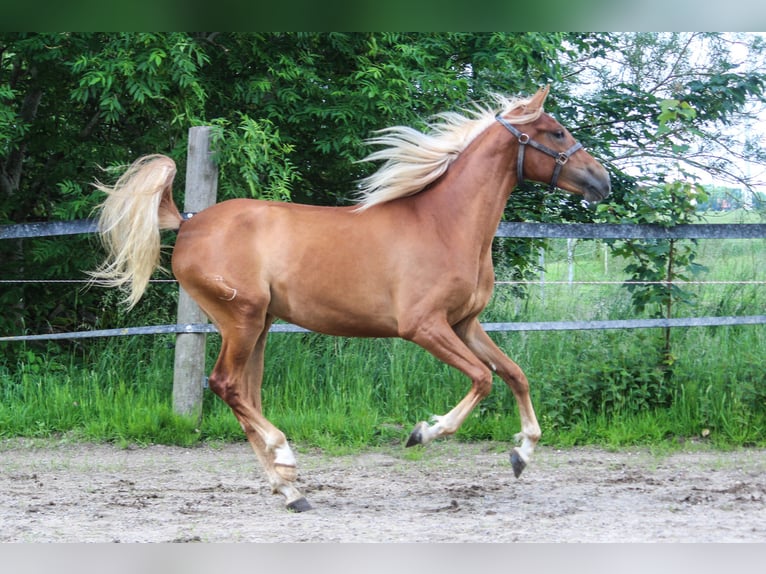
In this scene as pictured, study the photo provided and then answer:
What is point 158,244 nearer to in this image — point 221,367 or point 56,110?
point 221,367

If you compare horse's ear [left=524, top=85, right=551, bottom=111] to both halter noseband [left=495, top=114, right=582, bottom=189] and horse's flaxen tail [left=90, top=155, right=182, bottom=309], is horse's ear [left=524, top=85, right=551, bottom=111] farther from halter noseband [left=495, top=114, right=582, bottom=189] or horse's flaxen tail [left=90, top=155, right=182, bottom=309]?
horse's flaxen tail [left=90, top=155, right=182, bottom=309]

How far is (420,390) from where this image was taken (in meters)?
7.01

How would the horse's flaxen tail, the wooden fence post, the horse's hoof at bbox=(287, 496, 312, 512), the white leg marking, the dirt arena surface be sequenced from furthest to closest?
the wooden fence post < the horse's flaxen tail < the white leg marking < the horse's hoof at bbox=(287, 496, 312, 512) < the dirt arena surface

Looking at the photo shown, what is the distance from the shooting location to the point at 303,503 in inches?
191

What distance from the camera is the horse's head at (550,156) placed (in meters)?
5.19

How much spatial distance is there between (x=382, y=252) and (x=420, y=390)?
7.19 ft

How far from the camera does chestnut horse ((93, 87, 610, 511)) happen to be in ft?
16.6

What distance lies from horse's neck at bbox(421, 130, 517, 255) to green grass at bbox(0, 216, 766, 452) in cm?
193

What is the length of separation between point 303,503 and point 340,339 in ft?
9.32

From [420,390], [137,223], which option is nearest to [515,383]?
[420,390]

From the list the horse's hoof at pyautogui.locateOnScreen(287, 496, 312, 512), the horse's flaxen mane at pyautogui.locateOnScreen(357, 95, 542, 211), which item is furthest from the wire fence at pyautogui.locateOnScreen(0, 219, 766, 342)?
the horse's hoof at pyautogui.locateOnScreen(287, 496, 312, 512)

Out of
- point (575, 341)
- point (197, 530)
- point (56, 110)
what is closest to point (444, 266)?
point (197, 530)

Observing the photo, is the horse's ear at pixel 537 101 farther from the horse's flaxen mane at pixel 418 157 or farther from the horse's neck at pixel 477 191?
the horse's neck at pixel 477 191

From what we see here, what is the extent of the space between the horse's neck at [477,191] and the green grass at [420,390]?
1.93m
